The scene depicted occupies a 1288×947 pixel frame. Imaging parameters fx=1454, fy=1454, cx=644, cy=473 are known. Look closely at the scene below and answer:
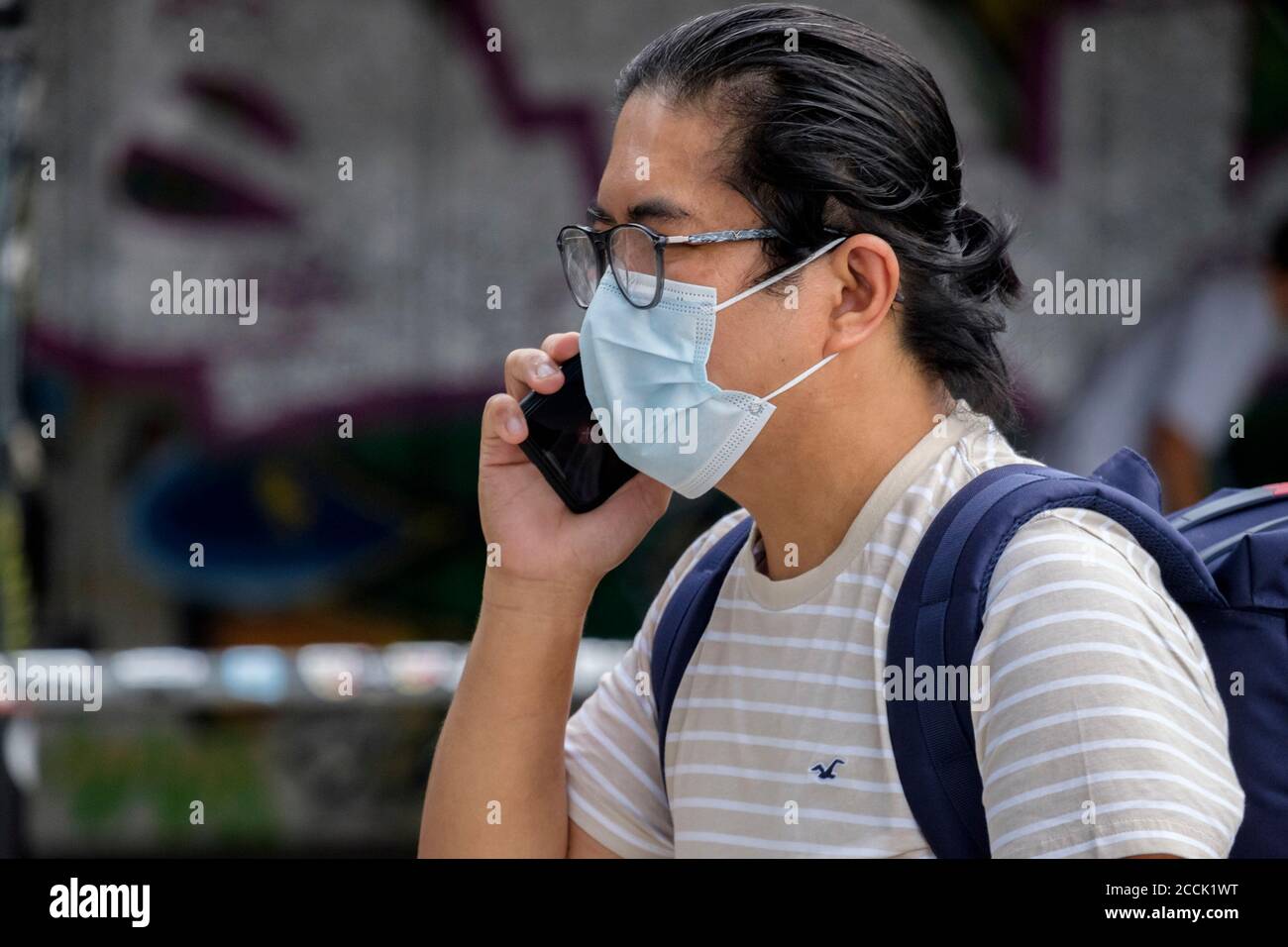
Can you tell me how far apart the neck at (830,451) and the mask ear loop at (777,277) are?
139 mm

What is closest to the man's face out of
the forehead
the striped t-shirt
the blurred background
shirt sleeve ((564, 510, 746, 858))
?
the forehead

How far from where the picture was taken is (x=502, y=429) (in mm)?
2221

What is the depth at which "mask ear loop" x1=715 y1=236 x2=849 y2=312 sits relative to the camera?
1.98 metres

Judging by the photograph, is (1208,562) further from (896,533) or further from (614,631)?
(614,631)

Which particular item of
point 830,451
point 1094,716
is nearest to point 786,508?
point 830,451

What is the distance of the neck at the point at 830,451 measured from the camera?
6.43 feet

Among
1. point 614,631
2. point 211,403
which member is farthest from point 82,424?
point 614,631

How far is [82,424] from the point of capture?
6.16 m

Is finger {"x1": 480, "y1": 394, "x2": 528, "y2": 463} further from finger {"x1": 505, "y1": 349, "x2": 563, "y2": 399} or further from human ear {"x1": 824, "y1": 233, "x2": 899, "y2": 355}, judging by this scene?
human ear {"x1": 824, "y1": 233, "x2": 899, "y2": 355}

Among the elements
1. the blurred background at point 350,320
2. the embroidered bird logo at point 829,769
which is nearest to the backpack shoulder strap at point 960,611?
the embroidered bird logo at point 829,769

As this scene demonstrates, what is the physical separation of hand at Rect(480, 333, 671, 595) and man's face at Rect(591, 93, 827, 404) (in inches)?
11.2

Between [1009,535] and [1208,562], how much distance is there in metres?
0.28

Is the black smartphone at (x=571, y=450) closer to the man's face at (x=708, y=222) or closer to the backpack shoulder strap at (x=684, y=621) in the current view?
the backpack shoulder strap at (x=684, y=621)

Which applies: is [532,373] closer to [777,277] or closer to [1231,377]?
[777,277]
